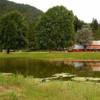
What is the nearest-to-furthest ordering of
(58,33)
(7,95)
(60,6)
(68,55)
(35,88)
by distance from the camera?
(7,95) < (35,88) < (68,55) < (58,33) < (60,6)

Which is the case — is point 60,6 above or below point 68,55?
above

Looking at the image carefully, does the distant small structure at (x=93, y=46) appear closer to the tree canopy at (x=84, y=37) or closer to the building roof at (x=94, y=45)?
the building roof at (x=94, y=45)

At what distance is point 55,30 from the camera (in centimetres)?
9462

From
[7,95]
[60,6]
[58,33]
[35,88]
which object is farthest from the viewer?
[60,6]

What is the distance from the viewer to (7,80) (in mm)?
20734

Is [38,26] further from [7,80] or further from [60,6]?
[7,80]

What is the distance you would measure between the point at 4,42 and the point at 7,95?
82.4 m

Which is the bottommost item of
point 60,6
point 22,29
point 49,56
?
point 49,56

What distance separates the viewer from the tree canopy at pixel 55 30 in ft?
309

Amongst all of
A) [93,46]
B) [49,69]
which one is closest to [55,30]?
[93,46]

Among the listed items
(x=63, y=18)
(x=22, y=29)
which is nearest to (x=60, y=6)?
(x=63, y=18)

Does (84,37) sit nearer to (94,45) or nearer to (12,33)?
(94,45)

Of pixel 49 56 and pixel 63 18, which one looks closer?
pixel 49 56

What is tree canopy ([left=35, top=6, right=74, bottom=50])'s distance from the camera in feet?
309
